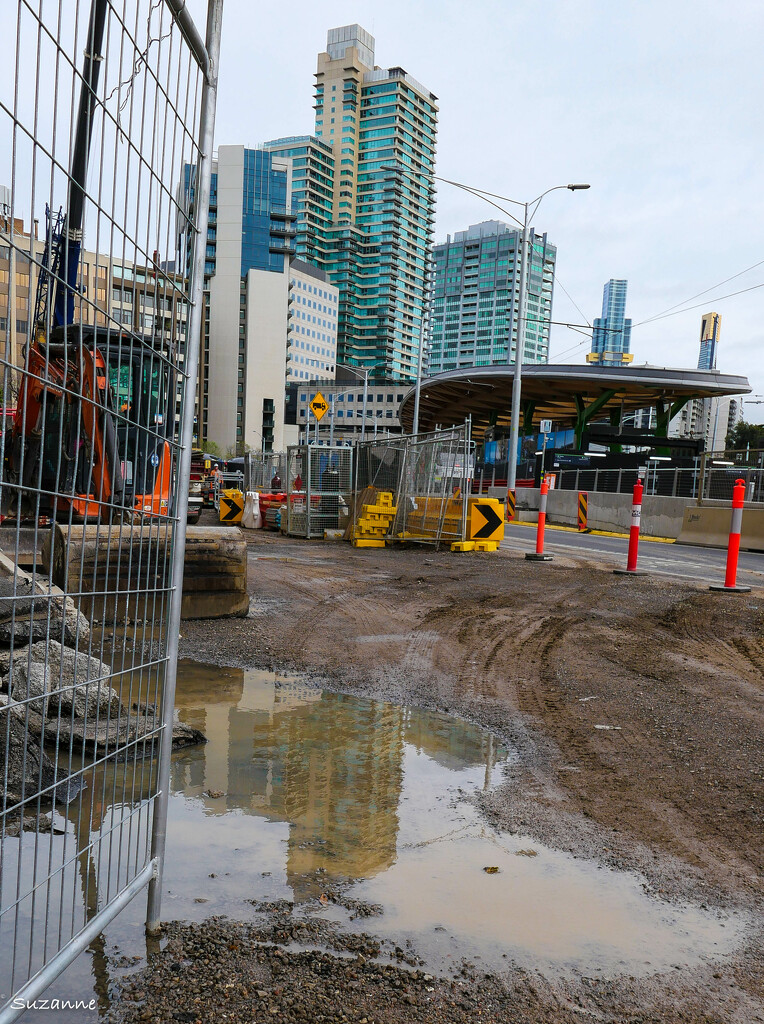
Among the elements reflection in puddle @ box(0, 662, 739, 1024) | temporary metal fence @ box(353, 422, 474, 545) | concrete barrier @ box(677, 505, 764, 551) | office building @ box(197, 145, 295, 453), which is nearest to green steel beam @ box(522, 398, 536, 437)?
concrete barrier @ box(677, 505, 764, 551)

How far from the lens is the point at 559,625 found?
7.81 meters

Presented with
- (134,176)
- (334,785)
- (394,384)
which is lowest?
(334,785)

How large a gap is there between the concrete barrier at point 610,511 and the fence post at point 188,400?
20.8 meters

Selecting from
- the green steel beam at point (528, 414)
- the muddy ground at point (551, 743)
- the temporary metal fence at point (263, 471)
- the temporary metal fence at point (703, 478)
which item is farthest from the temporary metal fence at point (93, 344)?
the green steel beam at point (528, 414)

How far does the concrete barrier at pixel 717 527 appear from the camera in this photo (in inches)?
728

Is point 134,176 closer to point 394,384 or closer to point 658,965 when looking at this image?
point 658,965

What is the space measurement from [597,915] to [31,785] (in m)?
2.11

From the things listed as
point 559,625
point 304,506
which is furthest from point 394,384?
point 559,625

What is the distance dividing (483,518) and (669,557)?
3685 millimetres

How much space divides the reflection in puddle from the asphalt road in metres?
8.51

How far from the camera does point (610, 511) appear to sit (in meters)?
28.0

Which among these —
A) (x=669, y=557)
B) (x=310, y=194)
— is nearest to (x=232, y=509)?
(x=669, y=557)

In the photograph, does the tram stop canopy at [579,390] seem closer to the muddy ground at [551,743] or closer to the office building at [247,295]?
the muddy ground at [551,743]

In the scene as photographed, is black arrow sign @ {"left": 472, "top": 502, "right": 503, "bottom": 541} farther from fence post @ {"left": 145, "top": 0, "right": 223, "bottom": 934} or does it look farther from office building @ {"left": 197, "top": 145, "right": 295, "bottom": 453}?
office building @ {"left": 197, "top": 145, "right": 295, "bottom": 453}
